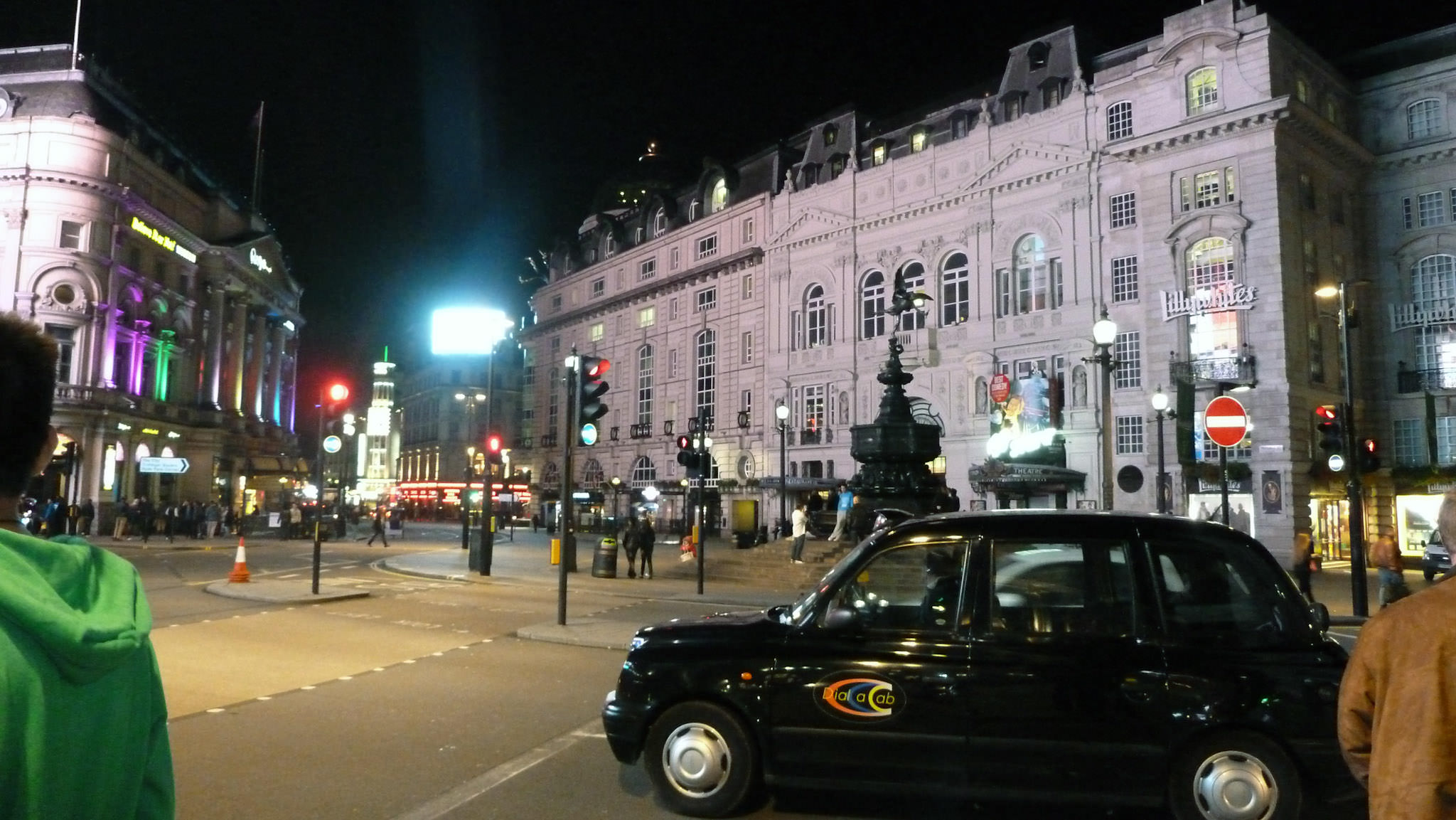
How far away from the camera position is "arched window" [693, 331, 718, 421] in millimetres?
57438

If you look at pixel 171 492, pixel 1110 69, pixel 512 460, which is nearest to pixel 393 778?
pixel 1110 69

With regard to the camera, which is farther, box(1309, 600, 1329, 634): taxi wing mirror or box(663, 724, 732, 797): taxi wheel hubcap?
box(663, 724, 732, 797): taxi wheel hubcap

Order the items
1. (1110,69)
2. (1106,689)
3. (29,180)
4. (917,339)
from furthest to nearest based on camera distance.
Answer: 1. (917,339)
2. (29,180)
3. (1110,69)
4. (1106,689)

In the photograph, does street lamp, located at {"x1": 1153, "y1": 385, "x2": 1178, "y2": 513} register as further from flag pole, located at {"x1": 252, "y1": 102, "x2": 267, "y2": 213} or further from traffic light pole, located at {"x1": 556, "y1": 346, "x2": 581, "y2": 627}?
flag pole, located at {"x1": 252, "y1": 102, "x2": 267, "y2": 213}

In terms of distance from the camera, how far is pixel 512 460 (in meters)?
76.1

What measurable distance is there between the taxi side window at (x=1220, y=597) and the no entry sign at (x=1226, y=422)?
31.6ft

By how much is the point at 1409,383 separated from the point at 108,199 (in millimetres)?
56952

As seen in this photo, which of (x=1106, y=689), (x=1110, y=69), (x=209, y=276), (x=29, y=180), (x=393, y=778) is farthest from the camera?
(x=209, y=276)

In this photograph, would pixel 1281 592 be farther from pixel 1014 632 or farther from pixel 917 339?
pixel 917 339

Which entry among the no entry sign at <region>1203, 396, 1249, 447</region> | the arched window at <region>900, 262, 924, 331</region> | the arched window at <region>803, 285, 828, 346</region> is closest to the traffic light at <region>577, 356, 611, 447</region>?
the no entry sign at <region>1203, 396, 1249, 447</region>

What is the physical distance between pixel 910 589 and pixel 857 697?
0.72 meters

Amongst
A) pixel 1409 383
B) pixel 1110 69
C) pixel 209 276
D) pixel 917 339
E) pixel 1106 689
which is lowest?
pixel 1106 689

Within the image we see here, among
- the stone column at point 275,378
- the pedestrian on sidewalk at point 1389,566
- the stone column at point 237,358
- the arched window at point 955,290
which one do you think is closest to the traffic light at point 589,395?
the pedestrian on sidewalk at point 1389,566

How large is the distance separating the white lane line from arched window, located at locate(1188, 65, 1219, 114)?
36.3 meters
